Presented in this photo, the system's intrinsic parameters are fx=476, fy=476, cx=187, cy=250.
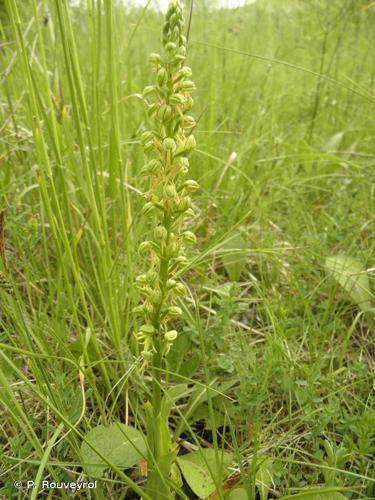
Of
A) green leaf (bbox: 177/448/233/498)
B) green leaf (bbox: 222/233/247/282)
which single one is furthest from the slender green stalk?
green leaf (bbox: 222/233/247/282)

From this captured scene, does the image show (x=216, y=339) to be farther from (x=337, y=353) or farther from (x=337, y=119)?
(x=337, y=119)

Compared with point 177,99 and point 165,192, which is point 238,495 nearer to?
point 165,192

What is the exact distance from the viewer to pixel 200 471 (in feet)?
4.62

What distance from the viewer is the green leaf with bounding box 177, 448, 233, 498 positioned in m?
1.35

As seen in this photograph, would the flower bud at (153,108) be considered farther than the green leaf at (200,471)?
No

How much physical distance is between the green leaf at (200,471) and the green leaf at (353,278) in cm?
89

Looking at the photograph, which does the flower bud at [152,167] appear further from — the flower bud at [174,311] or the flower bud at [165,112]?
the flower bud at [174,311]

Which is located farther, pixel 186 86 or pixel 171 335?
pixel 171 335

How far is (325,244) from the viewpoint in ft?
7.33

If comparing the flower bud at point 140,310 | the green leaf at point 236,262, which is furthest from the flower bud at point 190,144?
the green leaf at point 236,262

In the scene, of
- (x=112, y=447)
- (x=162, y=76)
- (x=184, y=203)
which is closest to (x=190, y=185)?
(x=184, y=203)

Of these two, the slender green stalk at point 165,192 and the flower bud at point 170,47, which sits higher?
the flower bud at point 170,47

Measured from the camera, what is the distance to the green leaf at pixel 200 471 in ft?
4.43

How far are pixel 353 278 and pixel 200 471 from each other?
1.05 m
